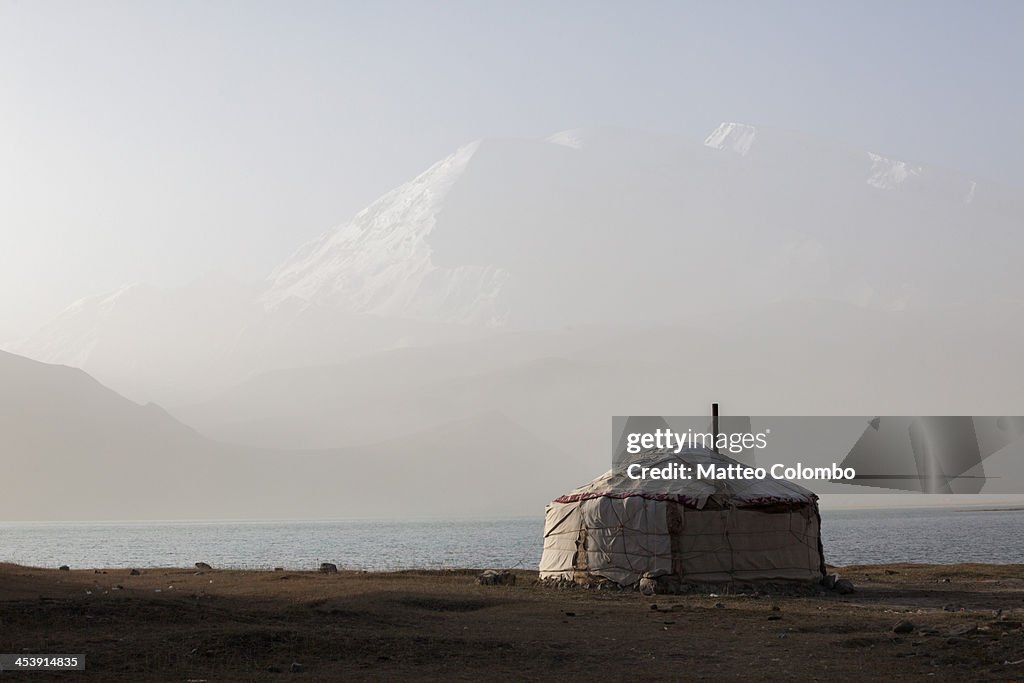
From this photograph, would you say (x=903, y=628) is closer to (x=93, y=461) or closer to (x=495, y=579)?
(x=495, y=579)

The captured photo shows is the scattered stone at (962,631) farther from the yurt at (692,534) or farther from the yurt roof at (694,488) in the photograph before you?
the yurt roof at (694,488)

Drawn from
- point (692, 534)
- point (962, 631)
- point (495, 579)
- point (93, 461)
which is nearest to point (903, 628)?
point (962, 631)

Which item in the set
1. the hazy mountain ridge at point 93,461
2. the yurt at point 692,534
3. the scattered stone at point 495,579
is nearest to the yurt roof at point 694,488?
the yurt at point 692,534

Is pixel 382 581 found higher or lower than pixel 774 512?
lower

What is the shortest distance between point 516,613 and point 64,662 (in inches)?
292

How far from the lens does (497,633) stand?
14930 millimetres

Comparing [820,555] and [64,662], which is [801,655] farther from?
[820,555]

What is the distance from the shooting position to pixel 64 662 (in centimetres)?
1155

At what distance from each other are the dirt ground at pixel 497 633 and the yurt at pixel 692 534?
3.39ft

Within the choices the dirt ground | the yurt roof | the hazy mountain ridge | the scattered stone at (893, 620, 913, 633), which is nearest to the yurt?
the yurt roof

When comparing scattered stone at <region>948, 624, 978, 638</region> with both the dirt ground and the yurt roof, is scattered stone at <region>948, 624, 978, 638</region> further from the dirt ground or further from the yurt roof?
the yurt roof

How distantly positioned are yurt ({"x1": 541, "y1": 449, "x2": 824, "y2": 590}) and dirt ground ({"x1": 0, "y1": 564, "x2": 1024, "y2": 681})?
1.03m

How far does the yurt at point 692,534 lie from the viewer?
70.6ft

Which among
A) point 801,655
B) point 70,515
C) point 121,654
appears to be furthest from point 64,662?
point 70,515
